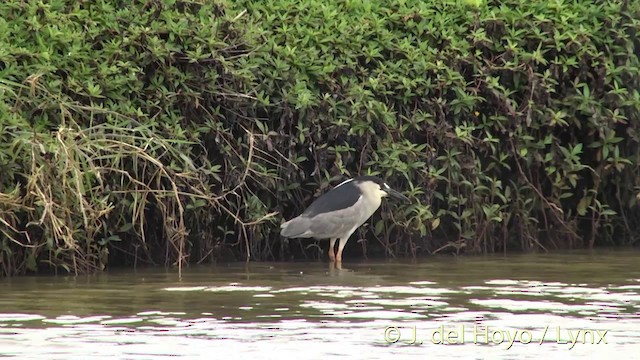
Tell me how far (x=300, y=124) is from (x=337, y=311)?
10.5ft

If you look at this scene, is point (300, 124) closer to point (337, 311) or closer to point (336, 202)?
point (336, 202)

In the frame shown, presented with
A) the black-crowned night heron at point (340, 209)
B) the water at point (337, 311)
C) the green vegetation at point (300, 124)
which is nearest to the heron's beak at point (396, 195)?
the black-crowned night heron at point (340, 209)

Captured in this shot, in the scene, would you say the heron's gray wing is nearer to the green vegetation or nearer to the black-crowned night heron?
the black-crowned night heron

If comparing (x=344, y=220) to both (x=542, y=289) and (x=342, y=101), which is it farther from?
(x=542, y=289)

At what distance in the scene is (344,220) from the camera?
12562mm

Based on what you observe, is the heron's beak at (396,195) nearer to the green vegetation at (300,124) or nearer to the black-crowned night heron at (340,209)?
the black-crowned night heron at (340,209)

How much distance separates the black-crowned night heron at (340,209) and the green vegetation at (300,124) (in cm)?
23

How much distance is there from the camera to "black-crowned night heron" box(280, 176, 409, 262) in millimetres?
12258

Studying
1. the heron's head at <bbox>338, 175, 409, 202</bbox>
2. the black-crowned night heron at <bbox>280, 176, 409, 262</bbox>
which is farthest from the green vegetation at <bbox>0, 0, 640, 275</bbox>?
the heron's head at <bbox>338, 175, 409, 202</bbox>

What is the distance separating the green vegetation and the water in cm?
44

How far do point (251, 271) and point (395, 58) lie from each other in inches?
96.8

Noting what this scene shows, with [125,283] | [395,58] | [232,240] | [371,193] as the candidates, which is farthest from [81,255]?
[395,58]

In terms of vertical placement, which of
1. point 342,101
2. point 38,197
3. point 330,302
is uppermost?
point 342,101

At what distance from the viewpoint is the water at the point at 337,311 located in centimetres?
828
